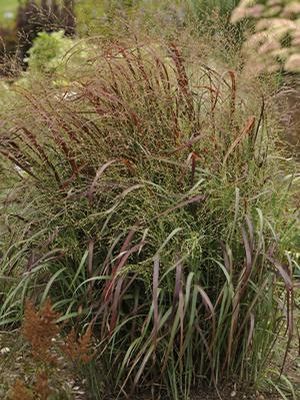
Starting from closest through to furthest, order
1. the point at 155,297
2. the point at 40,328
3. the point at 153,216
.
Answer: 1. the point at 40,328
2. the point at 155,297
3. the point at 153,216

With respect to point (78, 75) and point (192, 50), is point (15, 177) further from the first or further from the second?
point (192, 50)

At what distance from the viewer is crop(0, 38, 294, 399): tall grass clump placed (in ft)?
11.9

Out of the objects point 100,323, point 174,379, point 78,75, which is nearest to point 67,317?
point 100,323

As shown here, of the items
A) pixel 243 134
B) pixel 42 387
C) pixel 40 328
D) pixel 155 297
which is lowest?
pixel 42 387

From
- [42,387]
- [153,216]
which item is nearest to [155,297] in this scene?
[153,216]

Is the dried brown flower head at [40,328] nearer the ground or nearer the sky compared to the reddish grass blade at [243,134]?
nearer the ground

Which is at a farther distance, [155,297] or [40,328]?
[155,297]

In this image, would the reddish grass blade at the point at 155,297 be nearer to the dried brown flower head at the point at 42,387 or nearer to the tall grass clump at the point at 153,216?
the tall grass clump at the point at 153,216

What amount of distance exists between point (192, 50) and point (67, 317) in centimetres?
135

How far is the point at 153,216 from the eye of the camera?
145 inches

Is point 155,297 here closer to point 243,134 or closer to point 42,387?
point 42,387

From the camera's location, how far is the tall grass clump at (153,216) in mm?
3641

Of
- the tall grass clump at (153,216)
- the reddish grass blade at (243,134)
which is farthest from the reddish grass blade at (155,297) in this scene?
the reddish grass blade at (243,134)

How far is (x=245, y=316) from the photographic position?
12.3ft
